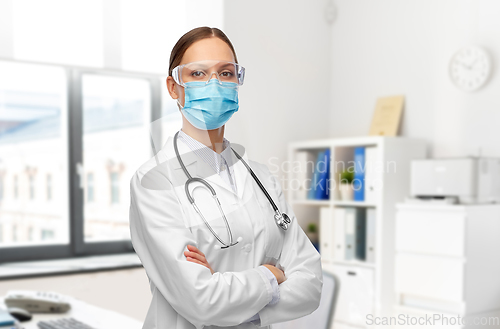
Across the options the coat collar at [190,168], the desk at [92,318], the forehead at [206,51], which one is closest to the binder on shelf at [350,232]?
the desk at [92,318]

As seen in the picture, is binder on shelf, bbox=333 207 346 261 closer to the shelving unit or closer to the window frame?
the shelving unit

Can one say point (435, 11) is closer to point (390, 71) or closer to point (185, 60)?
point (390, 71)

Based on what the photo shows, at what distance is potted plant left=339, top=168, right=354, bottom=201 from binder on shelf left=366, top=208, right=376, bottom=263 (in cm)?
15

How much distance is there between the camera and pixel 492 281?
251 centimetres

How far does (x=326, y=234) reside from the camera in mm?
3143

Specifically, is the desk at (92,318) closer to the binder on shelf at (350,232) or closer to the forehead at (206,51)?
the forehead at (206,51)

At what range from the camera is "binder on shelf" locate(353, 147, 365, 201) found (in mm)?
2961

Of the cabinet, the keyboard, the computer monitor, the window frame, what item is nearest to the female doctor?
the computer monitor

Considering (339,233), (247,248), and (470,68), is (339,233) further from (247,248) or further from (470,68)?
(247,248)

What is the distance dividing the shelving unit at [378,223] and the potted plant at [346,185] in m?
0.03

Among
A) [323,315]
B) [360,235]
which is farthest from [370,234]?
[323,315]

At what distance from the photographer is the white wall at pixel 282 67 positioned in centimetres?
311

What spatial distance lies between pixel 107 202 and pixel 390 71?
200 cm

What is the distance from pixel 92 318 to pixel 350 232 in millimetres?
1772
